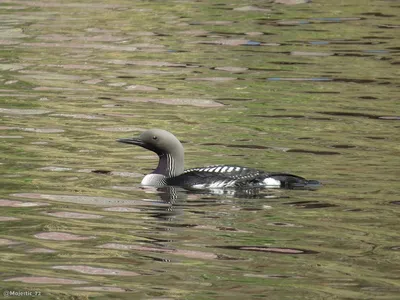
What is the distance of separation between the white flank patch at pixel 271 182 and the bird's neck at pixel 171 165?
2.99 ft

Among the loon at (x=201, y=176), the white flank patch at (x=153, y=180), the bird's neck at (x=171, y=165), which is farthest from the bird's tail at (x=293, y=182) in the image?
the white flank patch at (x=153, y=180)

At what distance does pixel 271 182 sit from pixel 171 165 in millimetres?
1045

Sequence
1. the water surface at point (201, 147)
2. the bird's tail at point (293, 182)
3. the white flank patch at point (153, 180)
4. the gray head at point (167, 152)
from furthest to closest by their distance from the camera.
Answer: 1. the gray head at point (167, 152)
2. the white flank patch at point (153, 180)
3. the bird's tail at point (293, 182)
4. the water surface at point (201, 147)

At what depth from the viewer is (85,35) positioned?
82.6 feet

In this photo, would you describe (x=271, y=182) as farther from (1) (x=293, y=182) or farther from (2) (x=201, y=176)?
(2) (x=201, y=176)

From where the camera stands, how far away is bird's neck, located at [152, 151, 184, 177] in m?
12.8

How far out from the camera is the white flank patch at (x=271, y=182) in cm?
1235

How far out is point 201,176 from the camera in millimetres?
12453

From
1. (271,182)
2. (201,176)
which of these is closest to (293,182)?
(271,182)

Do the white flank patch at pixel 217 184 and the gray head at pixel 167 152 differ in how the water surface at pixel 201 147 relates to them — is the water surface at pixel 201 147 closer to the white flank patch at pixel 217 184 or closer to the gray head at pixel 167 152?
the white flank patch at pixel 217 184

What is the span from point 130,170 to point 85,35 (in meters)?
11.9

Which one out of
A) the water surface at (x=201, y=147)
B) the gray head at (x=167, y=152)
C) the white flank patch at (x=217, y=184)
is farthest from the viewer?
the gray head at (x=167, y=152)

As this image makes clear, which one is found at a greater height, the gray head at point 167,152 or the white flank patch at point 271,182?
the gray head at point 167,152

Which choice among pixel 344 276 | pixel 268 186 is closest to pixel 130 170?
pixel 268 186
